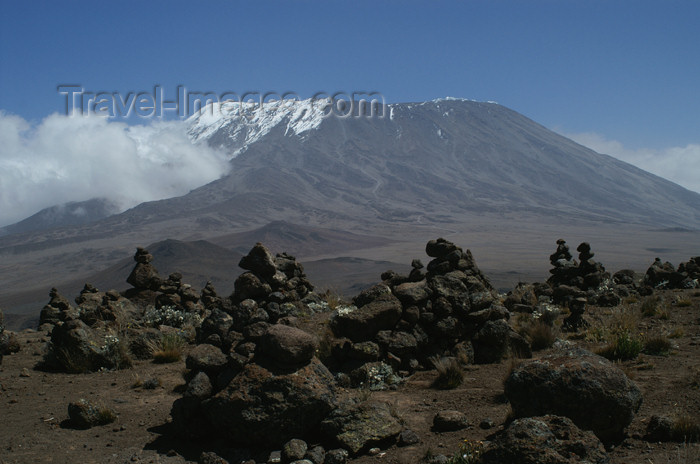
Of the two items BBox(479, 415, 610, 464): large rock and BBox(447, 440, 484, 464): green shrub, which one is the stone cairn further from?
BBox(479, 415, 610, 464): large rock

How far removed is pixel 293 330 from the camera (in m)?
6.07

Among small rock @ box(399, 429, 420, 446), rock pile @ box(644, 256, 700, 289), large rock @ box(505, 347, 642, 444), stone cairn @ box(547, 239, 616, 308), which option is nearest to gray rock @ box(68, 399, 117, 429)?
small rock @ box(399, 429, 420, 446)

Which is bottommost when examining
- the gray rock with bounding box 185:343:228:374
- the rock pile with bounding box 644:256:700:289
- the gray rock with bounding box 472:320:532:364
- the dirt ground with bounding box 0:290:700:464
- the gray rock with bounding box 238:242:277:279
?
the dirt ground with bounding box 0:290:700:464

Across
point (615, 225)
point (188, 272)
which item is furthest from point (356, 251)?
point (615, 225)

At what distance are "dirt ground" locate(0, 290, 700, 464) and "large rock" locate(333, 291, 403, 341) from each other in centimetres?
90

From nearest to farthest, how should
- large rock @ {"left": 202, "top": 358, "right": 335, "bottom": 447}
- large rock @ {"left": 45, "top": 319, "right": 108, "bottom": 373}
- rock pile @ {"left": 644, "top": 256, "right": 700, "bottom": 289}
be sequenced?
large rock @ {"left": 202, "top": 358, "right": 335, "bottom": 447} < large rock @ {"left": 45, "top": 319, "right": 108, "bottom": 373} < rock pile @ {"left": 644, "top": 256, "right": 700, "bottom": 289}

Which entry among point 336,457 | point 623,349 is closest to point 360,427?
point 336,457

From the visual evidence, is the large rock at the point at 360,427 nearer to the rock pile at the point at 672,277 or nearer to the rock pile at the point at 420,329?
the rock pile at the point at 420,329

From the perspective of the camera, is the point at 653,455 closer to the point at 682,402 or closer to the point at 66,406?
the point at 682,402

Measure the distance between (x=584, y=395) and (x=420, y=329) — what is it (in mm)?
3689

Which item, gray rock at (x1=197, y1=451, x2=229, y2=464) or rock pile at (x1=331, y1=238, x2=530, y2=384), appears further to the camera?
rock pile at (x1=331, y1=238, x2=530, y2=384)

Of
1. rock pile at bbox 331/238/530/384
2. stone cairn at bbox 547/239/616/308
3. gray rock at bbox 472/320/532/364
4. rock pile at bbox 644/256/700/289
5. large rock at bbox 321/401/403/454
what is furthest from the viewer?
rock pile at bbox 644/256/700/289

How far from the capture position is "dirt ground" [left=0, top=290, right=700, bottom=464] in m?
5.43

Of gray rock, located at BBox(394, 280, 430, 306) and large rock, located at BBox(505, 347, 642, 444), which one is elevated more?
gray rock, located at BBox(394, 280, 430, 306)
